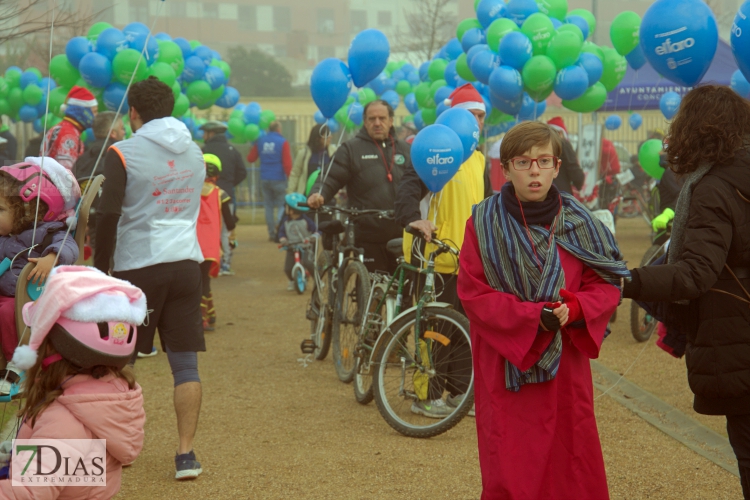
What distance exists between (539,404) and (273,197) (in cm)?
1549

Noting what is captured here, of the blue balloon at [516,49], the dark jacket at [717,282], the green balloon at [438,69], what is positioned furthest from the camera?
the green balloon at [438,69]

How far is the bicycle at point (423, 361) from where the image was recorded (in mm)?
5645

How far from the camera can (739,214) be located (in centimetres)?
331

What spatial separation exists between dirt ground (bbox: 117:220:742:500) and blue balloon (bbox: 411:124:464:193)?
5.39 feet

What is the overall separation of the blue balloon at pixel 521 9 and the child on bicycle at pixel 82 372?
10.0 metres

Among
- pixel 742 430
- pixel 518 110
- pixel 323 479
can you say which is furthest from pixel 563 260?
pixel 518 110

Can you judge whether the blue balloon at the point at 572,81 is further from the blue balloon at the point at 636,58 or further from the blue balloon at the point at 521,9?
the blue balloon at the point at 521,9

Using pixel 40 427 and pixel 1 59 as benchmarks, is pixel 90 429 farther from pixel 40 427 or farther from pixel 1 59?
pixel 1 59

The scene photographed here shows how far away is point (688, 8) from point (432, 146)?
184 cm

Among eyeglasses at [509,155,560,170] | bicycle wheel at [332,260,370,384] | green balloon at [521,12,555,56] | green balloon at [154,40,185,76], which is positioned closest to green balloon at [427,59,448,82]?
green balloon at [521,12,555,56]

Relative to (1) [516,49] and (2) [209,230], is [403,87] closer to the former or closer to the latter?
(1) [516,49]

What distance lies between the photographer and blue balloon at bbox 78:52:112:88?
37.0 feet

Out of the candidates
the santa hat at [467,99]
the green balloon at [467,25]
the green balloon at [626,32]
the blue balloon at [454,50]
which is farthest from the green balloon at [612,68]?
the santa hat at [467,99]

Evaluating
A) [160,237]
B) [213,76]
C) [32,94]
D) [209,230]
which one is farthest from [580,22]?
[32,94]
